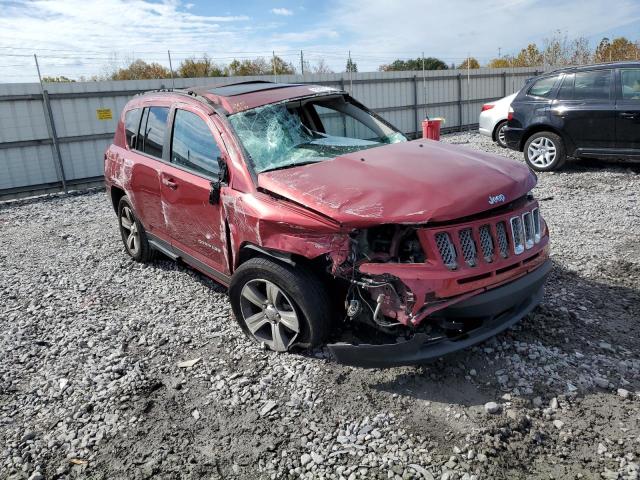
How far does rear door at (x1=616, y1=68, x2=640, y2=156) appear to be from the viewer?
7.85 metres

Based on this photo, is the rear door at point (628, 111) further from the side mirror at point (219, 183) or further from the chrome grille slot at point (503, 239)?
the side mirror at point (219, 183)

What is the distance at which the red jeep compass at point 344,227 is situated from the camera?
2.83 meters

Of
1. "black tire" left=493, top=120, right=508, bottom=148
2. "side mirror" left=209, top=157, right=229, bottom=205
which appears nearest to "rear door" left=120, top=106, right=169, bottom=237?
"side mirror" left=209, top=157, right=229, bottom=205

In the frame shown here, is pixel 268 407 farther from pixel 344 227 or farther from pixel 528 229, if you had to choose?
pixel 528 229

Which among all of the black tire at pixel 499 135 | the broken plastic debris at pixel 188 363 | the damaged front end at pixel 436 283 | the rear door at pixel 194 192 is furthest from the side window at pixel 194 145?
the black tire at pixel 499 135

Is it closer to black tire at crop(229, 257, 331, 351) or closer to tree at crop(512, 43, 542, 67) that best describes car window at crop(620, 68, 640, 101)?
black tire at crop(229, 257, 331, 351)

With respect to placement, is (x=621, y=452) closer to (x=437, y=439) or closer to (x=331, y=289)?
(x=437, y=439)

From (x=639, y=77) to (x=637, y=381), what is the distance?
6.74 meters

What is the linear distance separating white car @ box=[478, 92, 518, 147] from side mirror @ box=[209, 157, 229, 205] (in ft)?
29.9

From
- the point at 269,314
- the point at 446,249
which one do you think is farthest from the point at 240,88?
the point at 446,249

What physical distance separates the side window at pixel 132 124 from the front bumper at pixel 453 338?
11.1ft

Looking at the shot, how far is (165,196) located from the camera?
4.38 metres

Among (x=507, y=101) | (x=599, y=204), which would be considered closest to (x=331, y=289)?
(x=599, y=204)

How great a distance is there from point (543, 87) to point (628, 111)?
1581 millimetres
